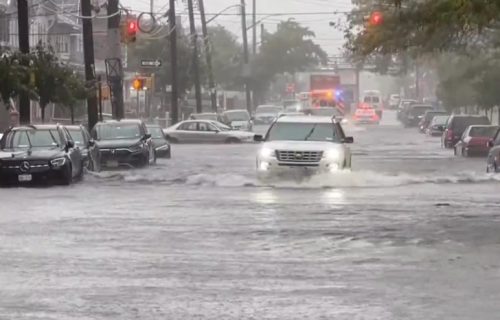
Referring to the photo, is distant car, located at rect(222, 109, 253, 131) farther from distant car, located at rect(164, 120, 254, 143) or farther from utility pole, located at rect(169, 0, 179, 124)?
distant car, located at rect(164, 120, 254, 143)

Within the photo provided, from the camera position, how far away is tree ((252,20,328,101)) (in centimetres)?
12393

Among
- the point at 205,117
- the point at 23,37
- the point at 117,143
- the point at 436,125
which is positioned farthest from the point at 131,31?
the point at 436,125

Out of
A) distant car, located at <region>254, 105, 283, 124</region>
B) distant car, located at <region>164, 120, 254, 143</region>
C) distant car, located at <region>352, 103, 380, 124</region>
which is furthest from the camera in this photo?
distant car, located at <region>352, 103, 380, 124</region>

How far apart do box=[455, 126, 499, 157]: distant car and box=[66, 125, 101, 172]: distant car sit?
15502mm

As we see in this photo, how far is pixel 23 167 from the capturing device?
2873cm

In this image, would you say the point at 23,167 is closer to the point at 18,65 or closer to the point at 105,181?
the point at 105,181

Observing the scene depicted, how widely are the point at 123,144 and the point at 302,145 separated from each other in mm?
9588

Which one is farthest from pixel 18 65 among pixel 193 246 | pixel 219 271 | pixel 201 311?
pixel 201 311

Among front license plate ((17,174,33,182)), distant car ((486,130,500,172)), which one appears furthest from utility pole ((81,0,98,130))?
distant car ((486,130,500,172))

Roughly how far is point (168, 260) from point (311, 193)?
1125cm

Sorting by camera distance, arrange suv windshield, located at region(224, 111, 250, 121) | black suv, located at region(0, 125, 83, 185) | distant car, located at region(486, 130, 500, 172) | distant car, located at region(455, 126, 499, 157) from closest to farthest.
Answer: black suv, located at region(0, 125, 83, 185) → distant car, located at region(486, 130, 500, 172) → distant car, located at region(455, 126, 499, 157) → suv windshield, located at region(224, 111, 250, 121)

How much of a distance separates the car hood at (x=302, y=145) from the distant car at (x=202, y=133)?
29.6m

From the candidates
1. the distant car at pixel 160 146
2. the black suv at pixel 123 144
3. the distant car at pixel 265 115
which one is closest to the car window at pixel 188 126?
the distant car at pixel 160 146

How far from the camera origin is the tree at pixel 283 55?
407 feet
